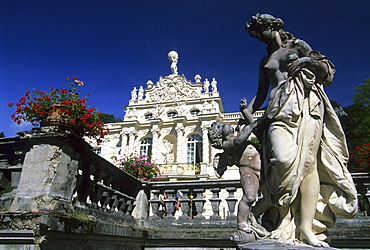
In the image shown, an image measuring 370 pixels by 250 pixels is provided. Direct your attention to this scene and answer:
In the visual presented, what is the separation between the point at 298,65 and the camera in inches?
109

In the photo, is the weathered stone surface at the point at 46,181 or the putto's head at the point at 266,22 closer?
the weathered stone surface at the point at 46,181

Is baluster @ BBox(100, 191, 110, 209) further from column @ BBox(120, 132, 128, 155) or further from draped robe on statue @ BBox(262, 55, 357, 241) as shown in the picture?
column @ BBox(120, 132, 128, 155)

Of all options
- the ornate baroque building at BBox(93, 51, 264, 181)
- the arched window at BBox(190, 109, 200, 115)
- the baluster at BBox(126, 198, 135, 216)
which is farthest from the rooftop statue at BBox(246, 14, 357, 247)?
the arched window at BBox(190, 109, 200, 115)

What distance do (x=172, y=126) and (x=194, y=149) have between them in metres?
3.38

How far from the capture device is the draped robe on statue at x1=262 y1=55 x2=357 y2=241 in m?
2.52

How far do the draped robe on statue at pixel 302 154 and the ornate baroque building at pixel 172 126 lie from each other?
2248 centimetres

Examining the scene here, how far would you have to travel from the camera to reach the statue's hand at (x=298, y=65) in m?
2.75

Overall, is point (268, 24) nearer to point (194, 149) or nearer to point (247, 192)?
point (247, 192)

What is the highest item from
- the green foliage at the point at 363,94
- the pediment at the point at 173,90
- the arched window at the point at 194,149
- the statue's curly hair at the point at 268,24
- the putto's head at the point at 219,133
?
the pediment at the point at 173,90

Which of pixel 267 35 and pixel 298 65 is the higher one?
pixel 267 35

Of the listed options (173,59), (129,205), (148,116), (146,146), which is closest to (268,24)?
(129,205)

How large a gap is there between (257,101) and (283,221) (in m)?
1.47

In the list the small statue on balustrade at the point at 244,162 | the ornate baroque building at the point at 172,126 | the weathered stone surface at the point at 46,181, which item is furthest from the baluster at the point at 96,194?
the ornate baroque building at the point at 172,126

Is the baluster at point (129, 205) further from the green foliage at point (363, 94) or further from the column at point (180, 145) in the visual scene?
the green foliage at point (363, 94)
